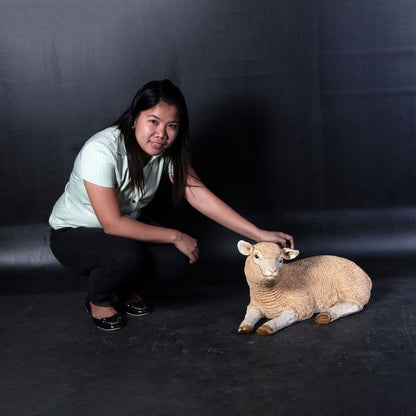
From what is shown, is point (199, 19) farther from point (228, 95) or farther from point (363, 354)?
point (363, 354)

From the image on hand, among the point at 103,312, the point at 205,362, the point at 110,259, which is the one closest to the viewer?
the point at 205,362

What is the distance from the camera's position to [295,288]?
2627 millimetres

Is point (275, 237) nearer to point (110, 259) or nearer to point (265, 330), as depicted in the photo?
point (265, 330)

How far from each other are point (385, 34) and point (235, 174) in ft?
4.02

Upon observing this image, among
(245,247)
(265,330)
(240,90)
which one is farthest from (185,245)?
(240,90)

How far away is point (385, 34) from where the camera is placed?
11.1 feet

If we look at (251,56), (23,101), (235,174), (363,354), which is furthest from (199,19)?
(363,354)

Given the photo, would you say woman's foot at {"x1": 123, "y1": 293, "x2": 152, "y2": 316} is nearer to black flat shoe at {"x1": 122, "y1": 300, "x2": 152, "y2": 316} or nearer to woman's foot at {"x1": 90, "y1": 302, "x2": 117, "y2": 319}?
black flat shoe at {"x1": 122, "y1": 300, "x2": 152, "y2": 316}

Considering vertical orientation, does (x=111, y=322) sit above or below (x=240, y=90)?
below

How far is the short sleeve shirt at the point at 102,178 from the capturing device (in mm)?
2516

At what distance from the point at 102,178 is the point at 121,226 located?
9.2 inches

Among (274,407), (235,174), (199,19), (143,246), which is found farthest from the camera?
(235,174)

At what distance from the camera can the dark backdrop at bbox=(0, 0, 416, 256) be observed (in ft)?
10.9

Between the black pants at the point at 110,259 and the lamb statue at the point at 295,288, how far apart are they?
0.41 metres
